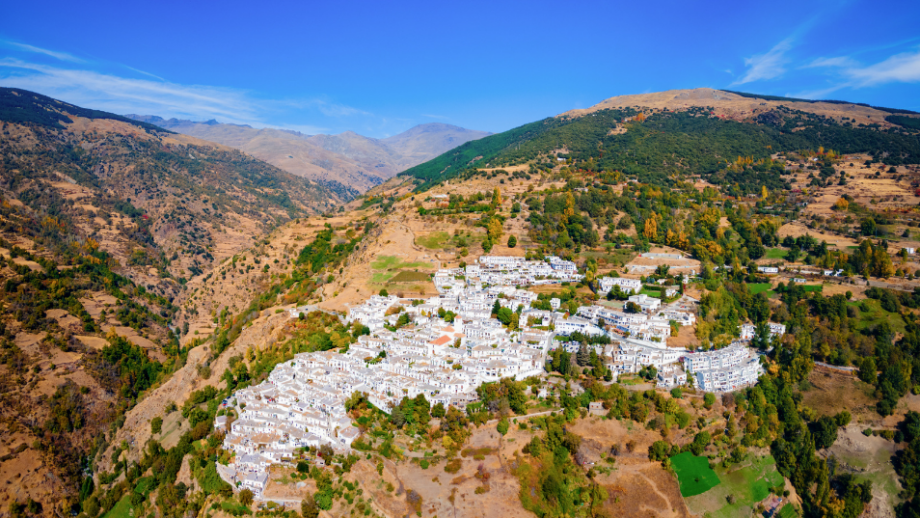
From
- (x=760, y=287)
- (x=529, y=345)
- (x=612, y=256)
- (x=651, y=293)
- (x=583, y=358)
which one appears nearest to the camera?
(x=583, y=358)

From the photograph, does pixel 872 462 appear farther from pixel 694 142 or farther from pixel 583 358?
pixel 694 142

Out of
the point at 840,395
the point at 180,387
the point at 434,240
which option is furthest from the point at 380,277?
the point at 840,395

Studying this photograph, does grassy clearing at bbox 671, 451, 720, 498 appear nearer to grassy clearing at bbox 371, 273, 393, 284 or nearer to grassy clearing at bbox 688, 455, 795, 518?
grassy clearing at bbox 688, 455, 795, 518

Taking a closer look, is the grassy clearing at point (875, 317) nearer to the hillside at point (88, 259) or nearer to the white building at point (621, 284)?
the white building at point (621, 284)

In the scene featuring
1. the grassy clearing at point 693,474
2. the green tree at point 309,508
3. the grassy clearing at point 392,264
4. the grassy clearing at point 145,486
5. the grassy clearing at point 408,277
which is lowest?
the grassy clearing at point 145,486

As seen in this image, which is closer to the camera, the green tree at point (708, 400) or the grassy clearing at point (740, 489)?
the grassy clearing at point (740, 489)

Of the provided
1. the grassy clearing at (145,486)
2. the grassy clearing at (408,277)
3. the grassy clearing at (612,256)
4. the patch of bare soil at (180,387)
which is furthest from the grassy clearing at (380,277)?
the grassy clearing at (145,486)
